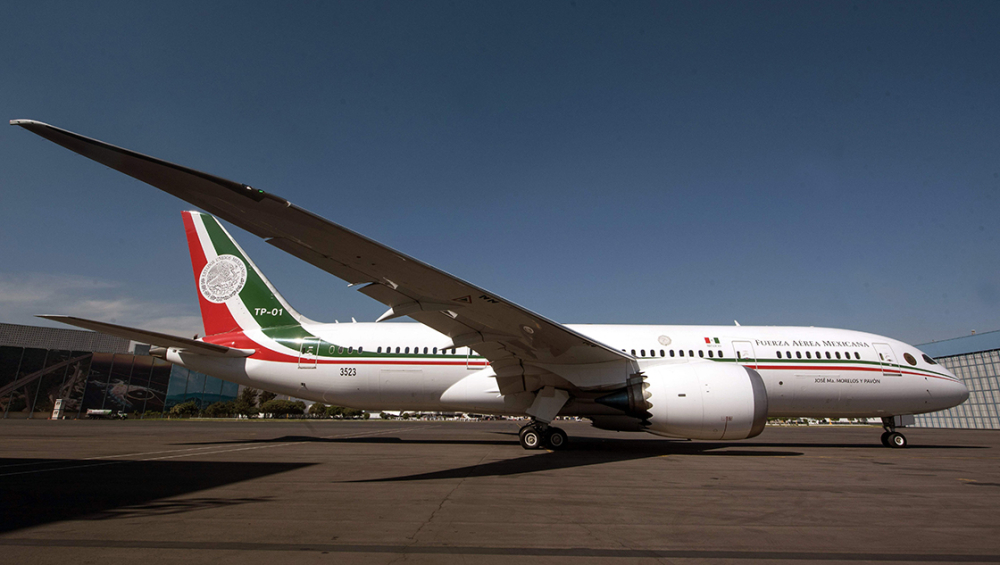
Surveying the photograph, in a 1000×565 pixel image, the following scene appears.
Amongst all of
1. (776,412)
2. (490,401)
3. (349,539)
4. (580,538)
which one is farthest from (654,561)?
(776,412)

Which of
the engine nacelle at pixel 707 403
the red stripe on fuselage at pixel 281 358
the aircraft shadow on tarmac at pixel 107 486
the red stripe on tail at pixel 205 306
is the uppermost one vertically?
the red stripe on tail at pixel 205 306

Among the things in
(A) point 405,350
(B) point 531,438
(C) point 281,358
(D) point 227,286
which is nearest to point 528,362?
(B) point 531,438

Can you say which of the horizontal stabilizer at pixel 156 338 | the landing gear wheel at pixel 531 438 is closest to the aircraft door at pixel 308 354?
the horizontal stabilizer at pixel 156 338

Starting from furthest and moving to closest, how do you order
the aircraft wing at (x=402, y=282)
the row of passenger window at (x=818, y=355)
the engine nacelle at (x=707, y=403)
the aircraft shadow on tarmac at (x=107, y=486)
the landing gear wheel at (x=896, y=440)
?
the landing gear wheel at (x=896, y=440)
the row of passenger window at (x=818, y=355)
the engine nacelle at (x=707, y=403)
the aircraft wing at (x=402, y=282)
the aircraft shadow on tarmac at (x=107, y=486)

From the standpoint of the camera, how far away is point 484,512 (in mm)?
4594

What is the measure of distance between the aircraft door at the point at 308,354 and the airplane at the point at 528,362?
29 millimetres

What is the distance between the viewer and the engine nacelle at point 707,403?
9.12 metres

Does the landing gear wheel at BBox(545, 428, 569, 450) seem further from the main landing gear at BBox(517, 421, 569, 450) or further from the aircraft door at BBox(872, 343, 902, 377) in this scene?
the aircraft door at BBox(872, 343, 902, 377)

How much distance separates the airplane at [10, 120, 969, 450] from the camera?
8977 millimetres

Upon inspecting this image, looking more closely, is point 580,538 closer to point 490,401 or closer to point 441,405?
point 490,401

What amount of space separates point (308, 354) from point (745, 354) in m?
12.3

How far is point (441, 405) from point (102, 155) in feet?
31.9

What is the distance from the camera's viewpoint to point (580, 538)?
3.76 metres

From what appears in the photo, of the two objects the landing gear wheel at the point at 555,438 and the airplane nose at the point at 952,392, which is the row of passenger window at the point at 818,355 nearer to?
the airplane nose at the point at 952,392
